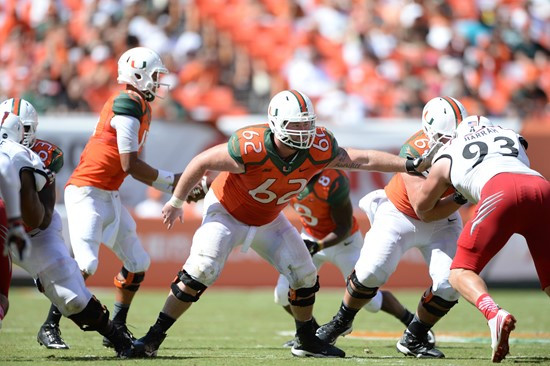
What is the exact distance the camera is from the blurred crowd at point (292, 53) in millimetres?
15352

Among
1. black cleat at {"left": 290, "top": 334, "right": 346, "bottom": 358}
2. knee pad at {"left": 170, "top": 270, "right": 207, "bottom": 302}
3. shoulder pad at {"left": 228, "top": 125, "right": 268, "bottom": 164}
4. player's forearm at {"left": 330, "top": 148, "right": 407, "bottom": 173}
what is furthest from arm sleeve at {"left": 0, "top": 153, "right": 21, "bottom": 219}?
black cleat at {"left": 290, "top": 334, "right": 346, "bottom": 358}

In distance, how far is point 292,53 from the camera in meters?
16.5

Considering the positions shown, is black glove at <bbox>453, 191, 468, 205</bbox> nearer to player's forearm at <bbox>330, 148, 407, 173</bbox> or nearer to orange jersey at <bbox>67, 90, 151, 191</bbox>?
player's forearm at <bbox>330, 148, 407, 173</bbox>

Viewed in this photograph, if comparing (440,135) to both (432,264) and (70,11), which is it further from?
(70,11)

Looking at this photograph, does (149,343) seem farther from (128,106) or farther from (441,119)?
(441,119)

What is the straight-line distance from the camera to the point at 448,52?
16719 mm

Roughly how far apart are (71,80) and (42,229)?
9.09m

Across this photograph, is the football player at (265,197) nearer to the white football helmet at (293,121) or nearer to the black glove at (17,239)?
the white football helmet at (293,121)

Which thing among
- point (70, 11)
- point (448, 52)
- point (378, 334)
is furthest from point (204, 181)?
point (70, 11)

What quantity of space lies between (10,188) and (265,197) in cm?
186

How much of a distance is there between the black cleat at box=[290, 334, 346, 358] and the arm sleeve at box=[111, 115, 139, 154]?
6.52 feet

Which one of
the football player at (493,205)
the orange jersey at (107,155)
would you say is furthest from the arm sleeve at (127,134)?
the football player at (493,205)

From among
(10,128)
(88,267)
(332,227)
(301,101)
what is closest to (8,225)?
(10,128)

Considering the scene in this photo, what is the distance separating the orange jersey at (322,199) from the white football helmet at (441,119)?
1.35 metres
